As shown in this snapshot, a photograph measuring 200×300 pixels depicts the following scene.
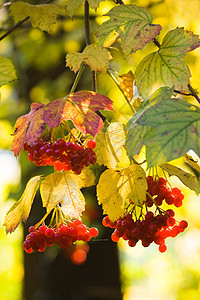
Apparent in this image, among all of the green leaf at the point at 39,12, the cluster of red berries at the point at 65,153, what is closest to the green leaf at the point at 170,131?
the cluster of red berries at the point at 65,153

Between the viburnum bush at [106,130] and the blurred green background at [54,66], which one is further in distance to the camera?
the blurred green background at [54,66]

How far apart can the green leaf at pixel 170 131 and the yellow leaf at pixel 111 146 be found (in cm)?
34

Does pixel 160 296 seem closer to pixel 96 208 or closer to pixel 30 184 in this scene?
pixel 96 208

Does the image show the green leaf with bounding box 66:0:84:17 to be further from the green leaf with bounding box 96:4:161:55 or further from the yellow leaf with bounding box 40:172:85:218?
the yellow leaf with bounding box 40:172:85:218

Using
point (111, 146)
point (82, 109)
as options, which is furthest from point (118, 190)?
point (82, 109)

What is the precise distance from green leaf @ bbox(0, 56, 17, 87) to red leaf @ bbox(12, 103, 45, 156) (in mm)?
83

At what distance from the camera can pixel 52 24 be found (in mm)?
1031

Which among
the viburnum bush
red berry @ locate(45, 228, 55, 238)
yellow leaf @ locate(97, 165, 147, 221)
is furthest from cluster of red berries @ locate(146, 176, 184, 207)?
red berry @ locate(45, 228, 55, 238)

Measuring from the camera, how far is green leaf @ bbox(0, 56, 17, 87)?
2.53 feet

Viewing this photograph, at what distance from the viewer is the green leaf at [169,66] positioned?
2.41 feet

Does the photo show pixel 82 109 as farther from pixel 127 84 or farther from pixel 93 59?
pixel 127 84

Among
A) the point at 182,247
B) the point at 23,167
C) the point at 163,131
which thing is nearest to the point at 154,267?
the point at 182,247

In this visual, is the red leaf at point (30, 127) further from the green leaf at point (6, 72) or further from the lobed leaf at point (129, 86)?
the lobed leaf at point (129, 86)

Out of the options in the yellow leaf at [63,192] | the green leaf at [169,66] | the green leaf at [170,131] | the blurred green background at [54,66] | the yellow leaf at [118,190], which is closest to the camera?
the green leaf at [170,131]
